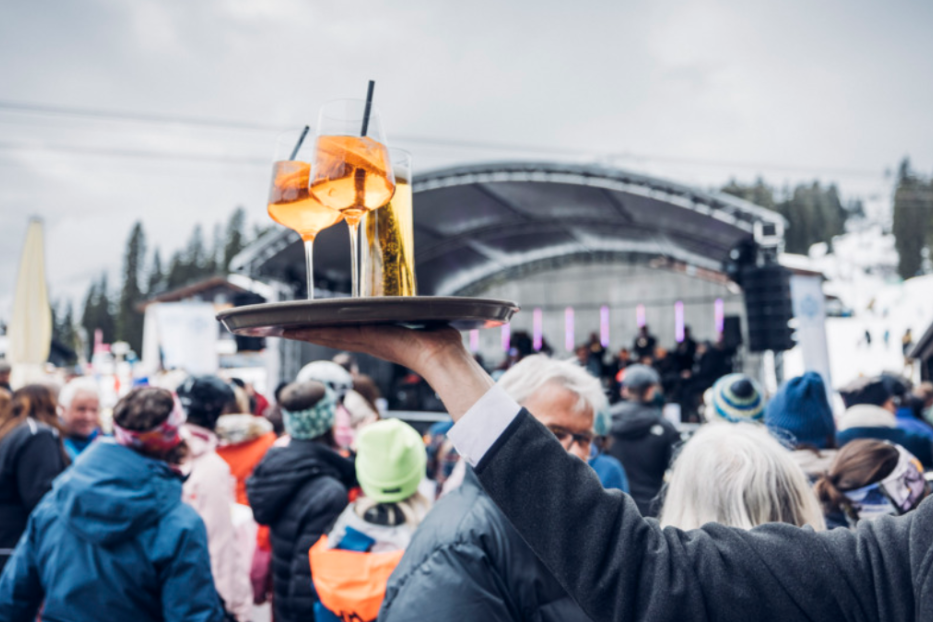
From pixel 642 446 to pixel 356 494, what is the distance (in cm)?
185

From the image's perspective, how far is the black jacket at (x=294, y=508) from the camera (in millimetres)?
2715

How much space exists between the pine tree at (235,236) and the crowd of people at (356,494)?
65.7 metres

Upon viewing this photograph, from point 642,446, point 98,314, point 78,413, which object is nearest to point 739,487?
point 642,446

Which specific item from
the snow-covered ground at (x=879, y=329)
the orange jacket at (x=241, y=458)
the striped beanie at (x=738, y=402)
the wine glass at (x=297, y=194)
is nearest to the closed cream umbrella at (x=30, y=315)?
the orange jacket at (x=241, y=458)

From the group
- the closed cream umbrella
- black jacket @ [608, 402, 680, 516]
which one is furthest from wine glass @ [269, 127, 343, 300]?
the closed cream umbrella

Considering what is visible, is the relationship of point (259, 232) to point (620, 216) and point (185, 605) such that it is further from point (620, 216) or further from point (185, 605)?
point (185, 605)

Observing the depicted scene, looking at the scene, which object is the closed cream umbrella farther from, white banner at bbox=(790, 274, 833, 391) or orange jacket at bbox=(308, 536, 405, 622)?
white banner at bbox=(790, 274, 833, 391)

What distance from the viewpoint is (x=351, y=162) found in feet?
3.30

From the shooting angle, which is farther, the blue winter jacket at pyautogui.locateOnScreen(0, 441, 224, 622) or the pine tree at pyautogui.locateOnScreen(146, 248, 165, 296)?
the pine tree at pyautogui.locateOnScreen(146, 248, 165, 296)

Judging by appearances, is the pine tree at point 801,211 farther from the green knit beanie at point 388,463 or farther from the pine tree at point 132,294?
the green knit beanie at point 388,463

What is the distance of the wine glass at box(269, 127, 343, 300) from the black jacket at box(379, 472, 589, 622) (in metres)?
0.71

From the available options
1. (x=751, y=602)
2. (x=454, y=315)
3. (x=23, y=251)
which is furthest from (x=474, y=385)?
(x=23, y=251)

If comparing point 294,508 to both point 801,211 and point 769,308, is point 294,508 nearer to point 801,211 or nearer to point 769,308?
point 769,308

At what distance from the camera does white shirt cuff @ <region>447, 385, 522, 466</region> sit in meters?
0.95
